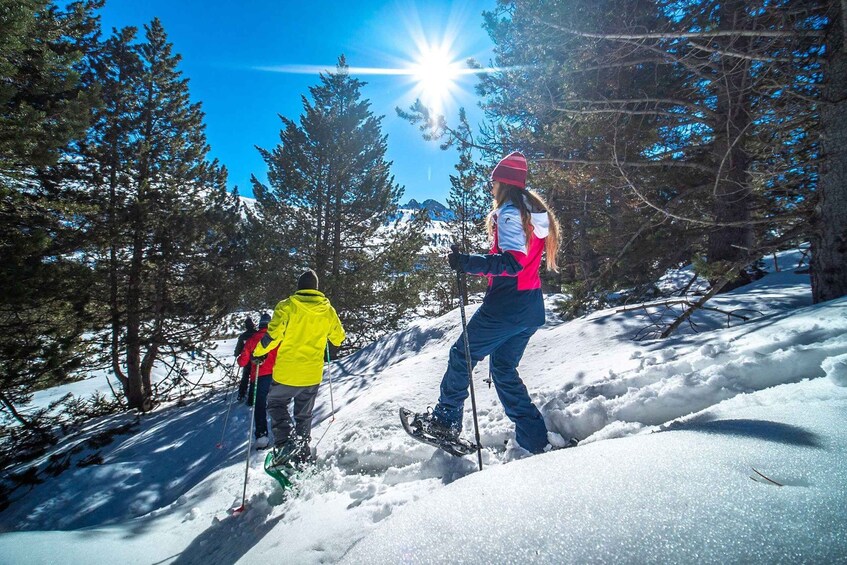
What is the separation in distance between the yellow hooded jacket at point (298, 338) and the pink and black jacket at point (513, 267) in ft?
6.27

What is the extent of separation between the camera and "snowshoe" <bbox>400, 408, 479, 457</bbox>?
2.85 m

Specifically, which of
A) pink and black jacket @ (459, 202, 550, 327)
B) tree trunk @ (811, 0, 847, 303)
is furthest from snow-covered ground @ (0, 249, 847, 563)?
pink and black jacket @ (459, 202, 550, 327)

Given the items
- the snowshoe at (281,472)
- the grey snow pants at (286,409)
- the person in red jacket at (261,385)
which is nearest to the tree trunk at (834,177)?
the grey snow pants at (286,409)

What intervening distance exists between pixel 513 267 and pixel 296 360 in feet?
8.34

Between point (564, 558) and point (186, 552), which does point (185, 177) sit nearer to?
point (186, 552)

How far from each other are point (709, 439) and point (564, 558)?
1.12 metres

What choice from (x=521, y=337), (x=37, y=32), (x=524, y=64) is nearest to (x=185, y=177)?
(x=37, y=32)

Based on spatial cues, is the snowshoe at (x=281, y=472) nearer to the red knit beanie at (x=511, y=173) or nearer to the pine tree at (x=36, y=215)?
the red knit beanie at (x=511, y=173)

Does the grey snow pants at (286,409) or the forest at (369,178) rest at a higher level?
the forest at (369,178)

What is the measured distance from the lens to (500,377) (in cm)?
287

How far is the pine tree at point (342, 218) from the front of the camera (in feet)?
41.0

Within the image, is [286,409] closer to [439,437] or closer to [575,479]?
[439,437]

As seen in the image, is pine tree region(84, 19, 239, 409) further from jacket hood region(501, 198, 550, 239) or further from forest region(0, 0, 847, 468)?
jacket hood region(501, 198, 550, 239)

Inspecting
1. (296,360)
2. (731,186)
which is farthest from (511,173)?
(731,186)
